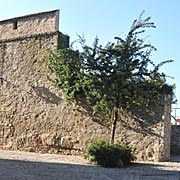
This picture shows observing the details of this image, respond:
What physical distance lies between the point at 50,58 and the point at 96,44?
2.75 metres

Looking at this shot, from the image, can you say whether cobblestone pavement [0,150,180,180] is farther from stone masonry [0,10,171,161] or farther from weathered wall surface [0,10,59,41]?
weathered wall surface [0,10,59,41]

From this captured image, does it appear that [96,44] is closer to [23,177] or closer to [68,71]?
[68,71]

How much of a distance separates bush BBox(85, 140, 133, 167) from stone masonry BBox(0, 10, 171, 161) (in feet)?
5.38

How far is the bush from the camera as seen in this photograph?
391 inches

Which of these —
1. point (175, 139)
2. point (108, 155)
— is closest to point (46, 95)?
point (108, 155)

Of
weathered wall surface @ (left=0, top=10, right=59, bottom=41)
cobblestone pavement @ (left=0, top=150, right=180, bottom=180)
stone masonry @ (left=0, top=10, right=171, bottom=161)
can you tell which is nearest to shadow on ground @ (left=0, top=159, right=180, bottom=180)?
cobblestone pavement @ (left=0, top=150, right=180, bottom=180)

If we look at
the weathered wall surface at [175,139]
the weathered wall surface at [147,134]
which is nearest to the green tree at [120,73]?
the weathered wall surface at [147,134]

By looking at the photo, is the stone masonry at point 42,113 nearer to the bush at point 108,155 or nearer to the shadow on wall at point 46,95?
the shadow on wall at point 46,95

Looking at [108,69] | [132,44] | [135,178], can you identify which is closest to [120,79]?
[108,69]

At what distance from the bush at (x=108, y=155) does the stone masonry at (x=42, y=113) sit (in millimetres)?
1641

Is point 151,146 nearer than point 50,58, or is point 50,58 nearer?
point 151,146

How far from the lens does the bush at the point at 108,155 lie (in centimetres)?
993

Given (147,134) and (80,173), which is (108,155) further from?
(147,134)

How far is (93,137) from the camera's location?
12.7 m
